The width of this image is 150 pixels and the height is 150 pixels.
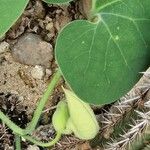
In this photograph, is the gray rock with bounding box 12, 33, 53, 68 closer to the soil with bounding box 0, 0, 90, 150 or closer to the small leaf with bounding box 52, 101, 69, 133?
the soil with bounding box 0, 0, 90, 150

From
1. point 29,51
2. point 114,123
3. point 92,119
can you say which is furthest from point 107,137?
point 29,51

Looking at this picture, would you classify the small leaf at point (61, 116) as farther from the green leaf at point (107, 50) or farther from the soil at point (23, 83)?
the soil at point (23, 83)

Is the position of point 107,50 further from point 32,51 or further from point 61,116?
point 32,51

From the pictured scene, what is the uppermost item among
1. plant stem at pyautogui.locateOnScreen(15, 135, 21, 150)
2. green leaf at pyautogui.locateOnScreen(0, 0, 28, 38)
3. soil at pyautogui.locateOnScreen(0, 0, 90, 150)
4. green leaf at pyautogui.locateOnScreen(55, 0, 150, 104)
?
green leaf at pyautogui.locateOnScreen(0, 0, 28, 38)

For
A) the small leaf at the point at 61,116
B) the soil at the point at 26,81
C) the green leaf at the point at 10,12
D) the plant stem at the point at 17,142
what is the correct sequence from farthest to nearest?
the soil at the point at 26,81
the plant stem at the point at 17,142
the small leaf at the point at 61,116
the green leaf at the point at 10,12

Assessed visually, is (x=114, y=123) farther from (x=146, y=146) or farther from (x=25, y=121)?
(x=25, y=121)

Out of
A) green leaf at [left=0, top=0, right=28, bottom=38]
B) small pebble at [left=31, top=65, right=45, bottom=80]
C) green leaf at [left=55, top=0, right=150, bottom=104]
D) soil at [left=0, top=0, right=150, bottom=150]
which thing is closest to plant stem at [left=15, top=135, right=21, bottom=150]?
soil at [left=0, top=0, right=150, bottom=150]

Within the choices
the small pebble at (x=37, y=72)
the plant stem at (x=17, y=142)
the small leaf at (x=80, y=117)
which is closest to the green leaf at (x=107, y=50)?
the small leaf at (x=80, y=117)
